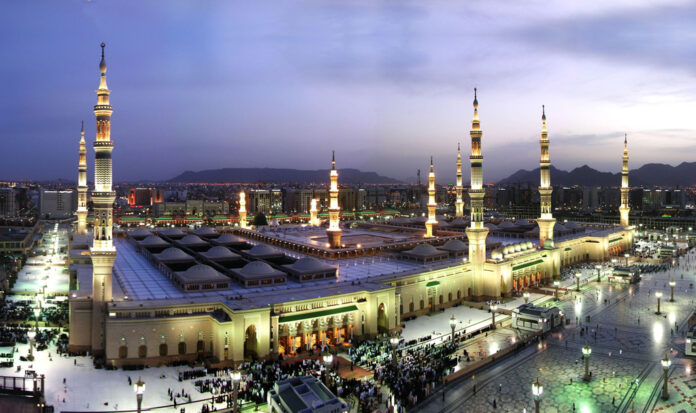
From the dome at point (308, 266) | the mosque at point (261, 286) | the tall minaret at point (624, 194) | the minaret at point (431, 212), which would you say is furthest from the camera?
Result: the tall minaret at point (624, 194)

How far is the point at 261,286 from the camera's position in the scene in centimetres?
3650

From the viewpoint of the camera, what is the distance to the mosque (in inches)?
1131

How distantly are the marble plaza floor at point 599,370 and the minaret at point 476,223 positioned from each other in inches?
299

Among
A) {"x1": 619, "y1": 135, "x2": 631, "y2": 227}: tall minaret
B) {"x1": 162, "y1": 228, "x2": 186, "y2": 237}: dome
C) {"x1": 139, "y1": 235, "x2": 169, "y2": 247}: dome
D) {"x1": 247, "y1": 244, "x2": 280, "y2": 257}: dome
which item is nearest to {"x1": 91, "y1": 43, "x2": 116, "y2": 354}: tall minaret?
{"x1": 247, "y1": 244, "x2": 280, "y2": 257}: dome

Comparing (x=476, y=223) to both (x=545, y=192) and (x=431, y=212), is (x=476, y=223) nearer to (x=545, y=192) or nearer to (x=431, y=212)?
(x=545, y=192)

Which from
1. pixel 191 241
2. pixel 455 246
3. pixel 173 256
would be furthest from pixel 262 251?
pixel 455 246

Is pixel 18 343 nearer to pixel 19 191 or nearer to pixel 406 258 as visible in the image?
pixel 406 258

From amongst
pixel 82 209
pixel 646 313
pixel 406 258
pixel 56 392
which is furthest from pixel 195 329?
pixel 82 209

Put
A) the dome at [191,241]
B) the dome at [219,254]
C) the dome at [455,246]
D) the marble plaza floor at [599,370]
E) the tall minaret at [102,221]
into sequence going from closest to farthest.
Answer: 1. the marble plaza floor at [599,370]
2. the tall minaret at [102,221]
3. the dome at [219,254]
4. the dome at [455,246]
5. the dome at [191,241]

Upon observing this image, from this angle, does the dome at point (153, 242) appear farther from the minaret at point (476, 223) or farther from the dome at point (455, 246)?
the minaret at point (476, 223)

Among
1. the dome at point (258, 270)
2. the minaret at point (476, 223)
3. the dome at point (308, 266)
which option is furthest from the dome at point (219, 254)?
the minaret at point (476, 223)

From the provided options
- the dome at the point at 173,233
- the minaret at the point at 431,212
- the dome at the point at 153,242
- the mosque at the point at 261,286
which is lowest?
the mosque at the point at 261,286

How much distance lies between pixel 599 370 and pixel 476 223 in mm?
19673

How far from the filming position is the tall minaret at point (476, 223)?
44875 millimetres
